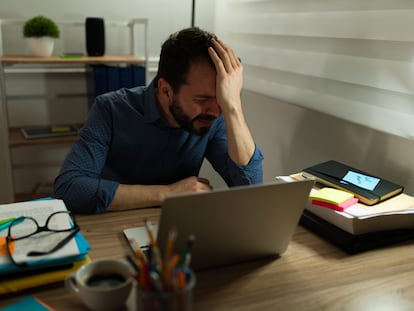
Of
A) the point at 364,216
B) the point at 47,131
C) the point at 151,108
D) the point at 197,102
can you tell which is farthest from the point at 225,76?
the point at 47,131

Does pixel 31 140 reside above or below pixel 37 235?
below

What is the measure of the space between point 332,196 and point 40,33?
1.72m

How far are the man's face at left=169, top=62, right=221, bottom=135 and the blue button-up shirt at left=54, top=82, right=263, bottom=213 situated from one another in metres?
0.08

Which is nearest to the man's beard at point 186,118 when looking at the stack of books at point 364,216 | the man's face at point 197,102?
the man's face at point 197,102

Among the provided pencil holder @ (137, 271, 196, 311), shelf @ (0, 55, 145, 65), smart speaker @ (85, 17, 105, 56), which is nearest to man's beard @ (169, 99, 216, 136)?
pencil holder @ (137, 271, 196, 311)

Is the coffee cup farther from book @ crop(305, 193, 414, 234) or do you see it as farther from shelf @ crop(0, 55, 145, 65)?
shelf @ crop(0, 55, 145, 65)

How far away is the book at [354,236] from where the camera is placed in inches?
40.8

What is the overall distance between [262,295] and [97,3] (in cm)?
210

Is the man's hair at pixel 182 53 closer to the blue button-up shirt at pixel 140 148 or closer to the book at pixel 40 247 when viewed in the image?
the blue button-up shirt at pixel 140 148

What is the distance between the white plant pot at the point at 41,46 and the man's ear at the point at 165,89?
1063mm

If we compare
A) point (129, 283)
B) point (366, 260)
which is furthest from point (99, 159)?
point (366, 260)

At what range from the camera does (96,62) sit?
2.29 meters

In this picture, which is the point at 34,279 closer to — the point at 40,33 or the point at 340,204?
the point at 340,204

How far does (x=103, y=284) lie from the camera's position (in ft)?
2.43
